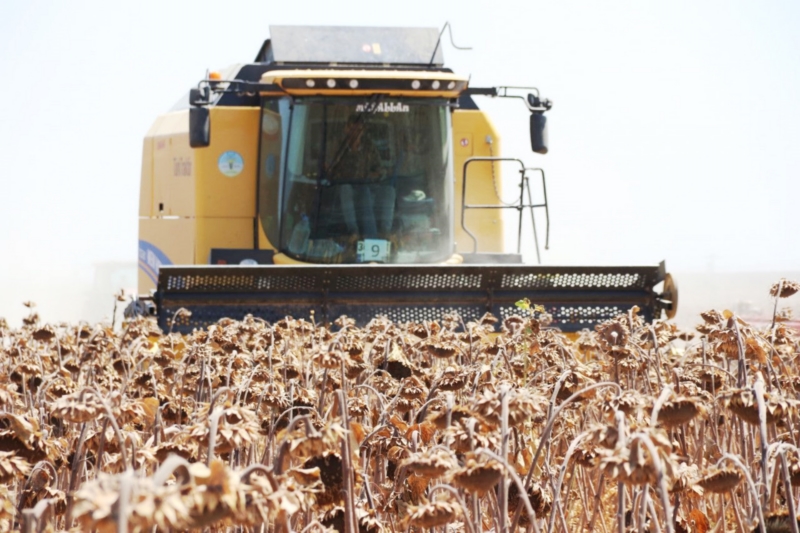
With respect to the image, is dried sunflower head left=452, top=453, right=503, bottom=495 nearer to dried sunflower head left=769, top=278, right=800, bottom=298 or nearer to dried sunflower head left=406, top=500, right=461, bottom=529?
dried sunflower head left=406, top=500, right=461, bottom=529

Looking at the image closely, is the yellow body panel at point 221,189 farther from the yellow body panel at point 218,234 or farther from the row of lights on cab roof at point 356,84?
the row of lights on cab roof at point 356,84

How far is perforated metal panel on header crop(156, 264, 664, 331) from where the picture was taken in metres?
7.91

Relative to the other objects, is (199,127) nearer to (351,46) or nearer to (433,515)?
(351,46)

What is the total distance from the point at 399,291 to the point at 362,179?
4.83 ft

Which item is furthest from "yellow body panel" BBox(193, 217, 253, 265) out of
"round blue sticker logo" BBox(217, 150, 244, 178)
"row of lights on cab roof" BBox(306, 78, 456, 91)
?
"row of lights on cab roof" BBox(306, 78, 456, 91)

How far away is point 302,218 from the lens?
9258 millimetres

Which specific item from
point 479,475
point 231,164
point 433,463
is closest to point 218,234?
point 231,164

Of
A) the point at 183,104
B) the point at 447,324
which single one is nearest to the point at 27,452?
the point at 447,324

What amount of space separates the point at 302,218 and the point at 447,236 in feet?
4.11

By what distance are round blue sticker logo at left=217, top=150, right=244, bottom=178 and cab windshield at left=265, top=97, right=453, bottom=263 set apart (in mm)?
839

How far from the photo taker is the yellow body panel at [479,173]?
10562 millimetres

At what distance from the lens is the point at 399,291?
8141 millimetres

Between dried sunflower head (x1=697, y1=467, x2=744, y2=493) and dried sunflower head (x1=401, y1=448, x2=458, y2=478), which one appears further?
dried sunflower head (x1=697, y1=467, x2=744, y2=493)

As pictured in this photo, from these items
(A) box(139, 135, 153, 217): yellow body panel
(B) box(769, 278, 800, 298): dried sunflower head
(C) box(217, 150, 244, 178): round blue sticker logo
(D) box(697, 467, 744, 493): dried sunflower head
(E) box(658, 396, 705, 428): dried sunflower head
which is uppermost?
(A) box(139, 135, 153, 217): yellow body panel
